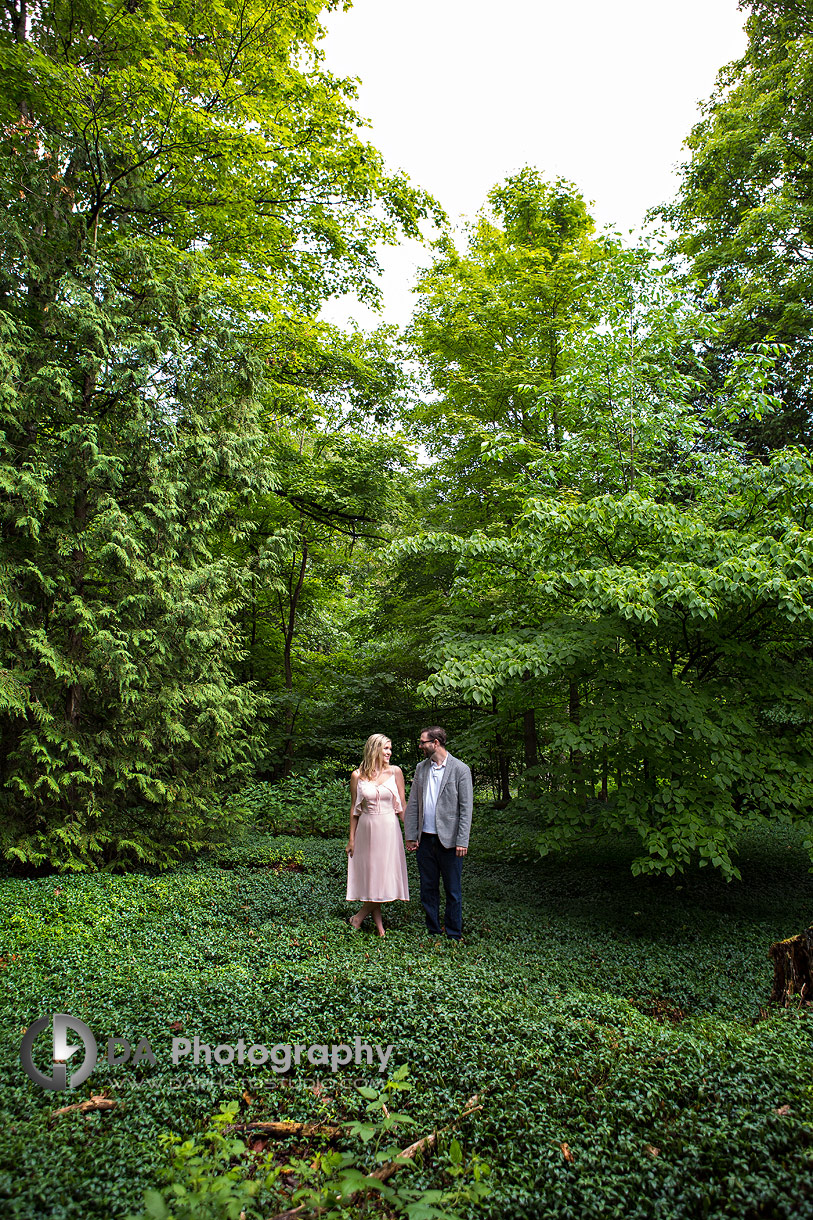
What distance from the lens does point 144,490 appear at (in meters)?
7.39

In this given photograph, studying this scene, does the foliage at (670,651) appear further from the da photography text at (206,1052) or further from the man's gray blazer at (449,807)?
the da photography text at (206,1052)

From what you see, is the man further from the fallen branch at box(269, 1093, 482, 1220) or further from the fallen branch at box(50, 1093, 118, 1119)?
the fallen branch at box(50, 1093, 118, 1119)

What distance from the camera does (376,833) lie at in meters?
5.12

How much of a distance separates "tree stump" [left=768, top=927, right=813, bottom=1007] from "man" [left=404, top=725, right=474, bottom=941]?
7.05 ft

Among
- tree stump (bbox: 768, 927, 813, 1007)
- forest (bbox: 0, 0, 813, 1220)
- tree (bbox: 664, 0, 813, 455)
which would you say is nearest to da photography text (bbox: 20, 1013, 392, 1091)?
forest (bbox: 0, 0, 813, 1220)

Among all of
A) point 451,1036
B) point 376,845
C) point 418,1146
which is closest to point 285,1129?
point 418,1146

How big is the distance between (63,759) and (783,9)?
1853cm

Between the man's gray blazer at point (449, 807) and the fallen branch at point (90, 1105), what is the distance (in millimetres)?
2913

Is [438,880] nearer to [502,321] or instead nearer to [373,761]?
[373,761]

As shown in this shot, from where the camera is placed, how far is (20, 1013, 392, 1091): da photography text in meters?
2.80

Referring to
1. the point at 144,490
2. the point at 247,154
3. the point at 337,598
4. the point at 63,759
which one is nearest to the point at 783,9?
the point at 247,154

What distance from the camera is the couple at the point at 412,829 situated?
200 inches
